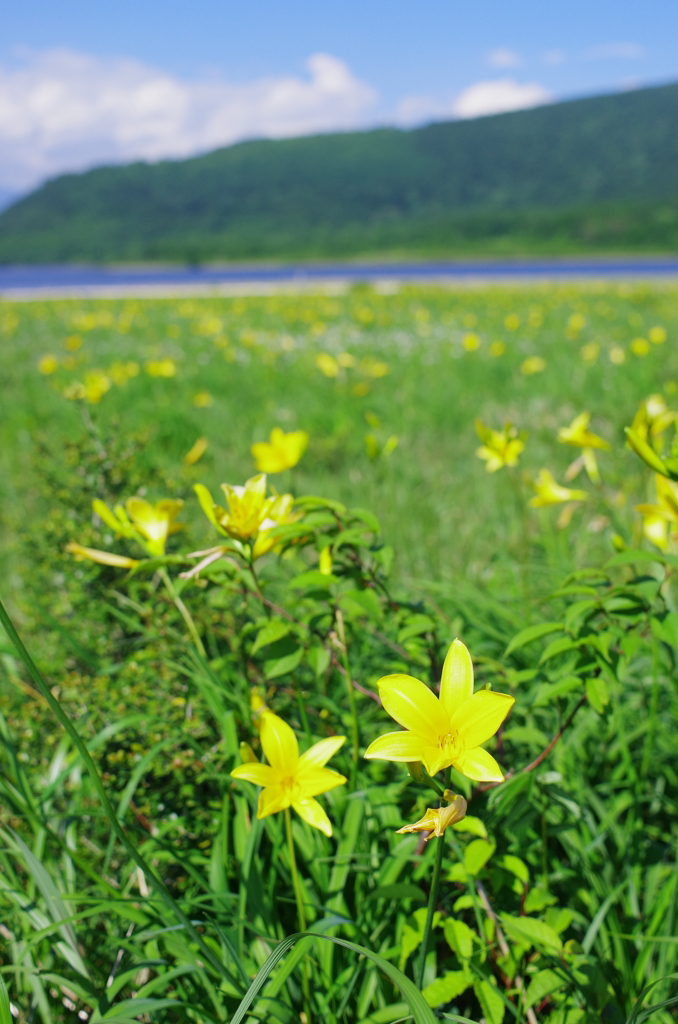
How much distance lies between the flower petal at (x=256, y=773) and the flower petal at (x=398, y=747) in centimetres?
18

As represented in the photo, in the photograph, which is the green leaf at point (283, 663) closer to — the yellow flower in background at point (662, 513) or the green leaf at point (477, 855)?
the green leaf at point (477, 855)

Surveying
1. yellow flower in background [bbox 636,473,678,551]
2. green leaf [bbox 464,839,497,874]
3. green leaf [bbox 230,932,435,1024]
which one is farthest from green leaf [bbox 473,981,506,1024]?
yellow flower in background [bbox 636,473,678,551]

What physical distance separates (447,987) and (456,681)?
55 centimetres

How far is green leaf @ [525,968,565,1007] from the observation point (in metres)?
0.91

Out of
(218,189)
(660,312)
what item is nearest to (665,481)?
(660,312)

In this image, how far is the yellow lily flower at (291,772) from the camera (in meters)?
0.75

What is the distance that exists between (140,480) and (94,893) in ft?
3.81

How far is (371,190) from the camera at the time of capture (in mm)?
91688

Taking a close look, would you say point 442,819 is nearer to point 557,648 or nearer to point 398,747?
point 398,747

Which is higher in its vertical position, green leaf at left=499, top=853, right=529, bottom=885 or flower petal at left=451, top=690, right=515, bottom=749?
flower petal at left=451, top=690, right=515, bottom=749

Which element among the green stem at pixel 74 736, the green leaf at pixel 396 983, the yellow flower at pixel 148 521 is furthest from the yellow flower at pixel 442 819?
the yellow flower at pixel 148 521

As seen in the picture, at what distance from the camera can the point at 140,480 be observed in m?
2.03

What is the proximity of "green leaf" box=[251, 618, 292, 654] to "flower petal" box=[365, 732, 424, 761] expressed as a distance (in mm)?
337

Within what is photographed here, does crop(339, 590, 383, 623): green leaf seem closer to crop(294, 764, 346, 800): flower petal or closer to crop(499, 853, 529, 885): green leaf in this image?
crop(294, 764, 346, 800): flower petal
